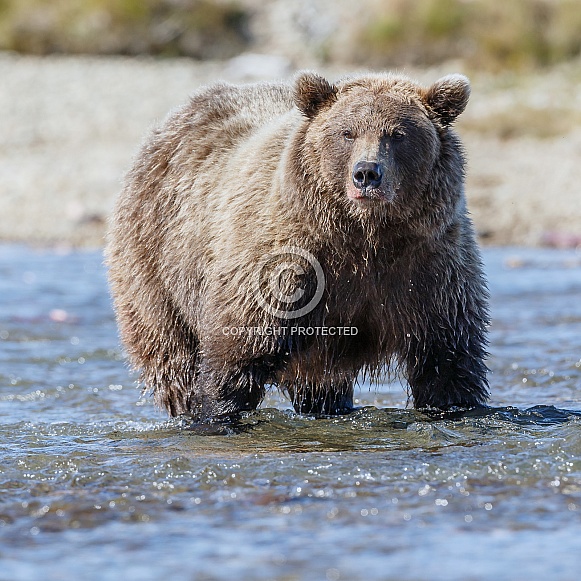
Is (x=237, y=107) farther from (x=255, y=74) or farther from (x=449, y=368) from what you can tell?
(x=255, y=74)

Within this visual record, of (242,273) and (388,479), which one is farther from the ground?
(242,273)

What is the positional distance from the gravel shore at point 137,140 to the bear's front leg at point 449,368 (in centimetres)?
717

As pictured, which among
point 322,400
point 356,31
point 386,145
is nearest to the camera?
point 386,145

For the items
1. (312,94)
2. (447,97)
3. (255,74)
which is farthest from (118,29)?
(447,97)

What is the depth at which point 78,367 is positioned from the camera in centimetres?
937

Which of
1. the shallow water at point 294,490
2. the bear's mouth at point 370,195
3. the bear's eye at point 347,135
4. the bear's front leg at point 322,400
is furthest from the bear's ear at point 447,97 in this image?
the bear's front leg at point 322,400

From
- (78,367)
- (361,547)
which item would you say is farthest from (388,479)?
(78,367)

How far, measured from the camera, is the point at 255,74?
80.5ft

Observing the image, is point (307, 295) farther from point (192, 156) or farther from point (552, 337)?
point (552, 337)

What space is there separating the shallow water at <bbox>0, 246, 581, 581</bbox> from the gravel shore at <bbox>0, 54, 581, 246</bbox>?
22.6 ft

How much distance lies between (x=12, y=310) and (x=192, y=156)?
524cm

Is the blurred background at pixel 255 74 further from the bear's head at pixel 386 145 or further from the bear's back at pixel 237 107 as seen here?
the bear's head at pixel 386 145

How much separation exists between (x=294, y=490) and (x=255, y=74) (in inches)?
791

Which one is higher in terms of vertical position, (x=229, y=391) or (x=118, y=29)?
(x=118, y=29)
